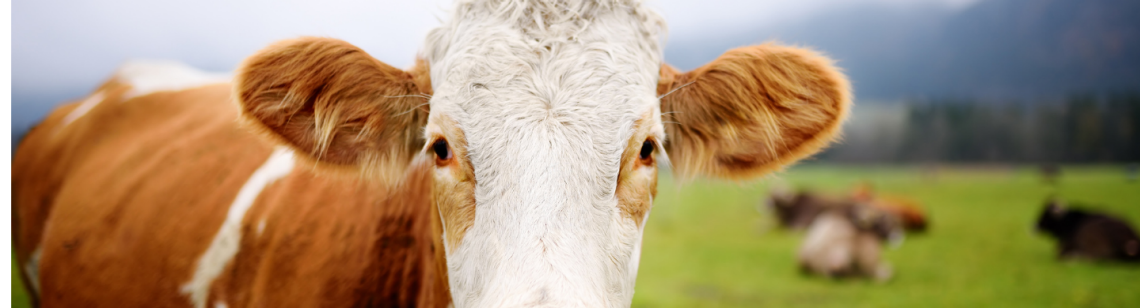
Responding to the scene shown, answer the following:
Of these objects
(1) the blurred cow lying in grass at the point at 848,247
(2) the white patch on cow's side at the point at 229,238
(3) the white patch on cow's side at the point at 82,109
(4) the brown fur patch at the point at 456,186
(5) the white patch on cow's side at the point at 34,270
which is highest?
(4) the brown fur patch at the point at 456,186

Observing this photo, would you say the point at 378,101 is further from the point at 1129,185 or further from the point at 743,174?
the point at 1129,185

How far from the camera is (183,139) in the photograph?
2.93 meters

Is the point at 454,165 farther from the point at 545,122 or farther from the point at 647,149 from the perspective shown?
the point at 647,149

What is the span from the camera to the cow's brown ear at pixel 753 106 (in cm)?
167

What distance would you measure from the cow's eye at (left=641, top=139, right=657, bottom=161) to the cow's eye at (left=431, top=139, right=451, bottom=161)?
48 centimetres

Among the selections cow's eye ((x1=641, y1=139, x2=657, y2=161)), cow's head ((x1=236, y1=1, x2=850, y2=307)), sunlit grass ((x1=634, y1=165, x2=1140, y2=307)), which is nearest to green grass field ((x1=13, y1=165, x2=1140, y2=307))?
sunlit grass ((x1=634, y1=165, x2=1140, y2=307))

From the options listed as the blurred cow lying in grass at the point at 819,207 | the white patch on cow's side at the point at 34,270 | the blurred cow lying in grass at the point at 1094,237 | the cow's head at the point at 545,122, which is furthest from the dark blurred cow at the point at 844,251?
the white patch on cow's side at the point at 34,270

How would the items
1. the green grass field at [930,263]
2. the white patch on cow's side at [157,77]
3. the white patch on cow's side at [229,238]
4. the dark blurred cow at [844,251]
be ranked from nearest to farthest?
the white patch on cow's side at [229,238] → the white patch on cow's side at [157,77] → the green grass field at [930,263] → the dark blurred cow at [844,251]

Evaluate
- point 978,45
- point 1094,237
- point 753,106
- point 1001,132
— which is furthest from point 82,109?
point 978,45

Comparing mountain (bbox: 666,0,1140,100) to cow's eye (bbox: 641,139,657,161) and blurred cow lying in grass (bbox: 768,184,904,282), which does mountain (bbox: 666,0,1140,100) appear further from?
blurred cow lying in grass (bbox: 768,184,904,282)

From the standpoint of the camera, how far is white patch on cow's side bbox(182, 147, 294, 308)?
7.16 feet

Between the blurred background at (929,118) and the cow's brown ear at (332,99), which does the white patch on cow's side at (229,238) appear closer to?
the cow's brown ear at (332,99)

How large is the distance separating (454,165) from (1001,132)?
65.1 ft

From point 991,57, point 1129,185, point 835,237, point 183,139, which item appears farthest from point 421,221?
point 991,57
